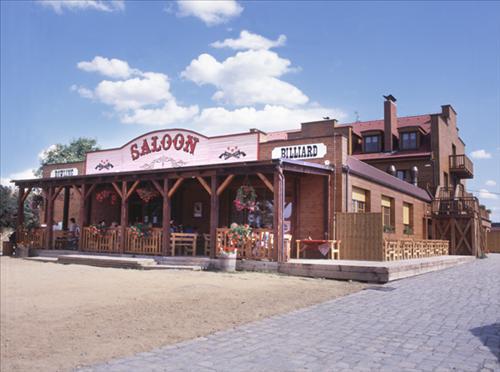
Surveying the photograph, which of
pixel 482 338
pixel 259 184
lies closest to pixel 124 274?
pixel 259 184

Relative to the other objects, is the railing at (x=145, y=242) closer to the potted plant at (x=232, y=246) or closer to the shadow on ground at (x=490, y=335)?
the potted plant at (x=232, y=246)

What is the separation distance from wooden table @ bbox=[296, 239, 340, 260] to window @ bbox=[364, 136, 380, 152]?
1911cm

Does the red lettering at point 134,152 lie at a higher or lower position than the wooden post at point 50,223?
higher

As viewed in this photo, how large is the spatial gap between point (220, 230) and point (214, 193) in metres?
1.16

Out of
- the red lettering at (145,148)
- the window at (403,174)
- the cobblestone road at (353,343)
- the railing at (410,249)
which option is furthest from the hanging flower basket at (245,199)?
the window at (403,174)

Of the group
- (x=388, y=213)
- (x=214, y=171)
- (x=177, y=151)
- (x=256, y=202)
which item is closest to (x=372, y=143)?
(x=388, y=213)

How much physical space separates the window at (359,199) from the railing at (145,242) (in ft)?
22.8

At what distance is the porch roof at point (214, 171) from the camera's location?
524 inches

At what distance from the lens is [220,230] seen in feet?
45.9

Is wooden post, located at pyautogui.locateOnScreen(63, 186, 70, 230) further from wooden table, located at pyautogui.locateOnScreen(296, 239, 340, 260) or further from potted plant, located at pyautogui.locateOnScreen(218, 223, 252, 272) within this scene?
wooden table, located at pyautogui.locateOnScreen(296, 239, 340, 260)

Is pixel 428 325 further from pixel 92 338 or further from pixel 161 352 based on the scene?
pixel 92 338

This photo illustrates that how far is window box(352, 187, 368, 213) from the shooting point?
16.8 meters

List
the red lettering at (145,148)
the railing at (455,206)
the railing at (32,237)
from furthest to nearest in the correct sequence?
the railing at (455,206)
the red lettering at (145,148)
the railing at (32,237)

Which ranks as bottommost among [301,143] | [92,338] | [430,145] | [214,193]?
[92,338]
